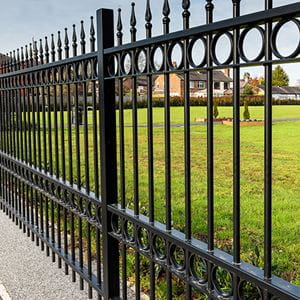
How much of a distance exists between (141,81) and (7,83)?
2758mm

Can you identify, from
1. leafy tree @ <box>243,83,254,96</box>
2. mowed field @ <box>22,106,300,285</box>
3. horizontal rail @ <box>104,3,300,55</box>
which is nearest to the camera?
horizontal rail @ <box>104,3,300,55</box>

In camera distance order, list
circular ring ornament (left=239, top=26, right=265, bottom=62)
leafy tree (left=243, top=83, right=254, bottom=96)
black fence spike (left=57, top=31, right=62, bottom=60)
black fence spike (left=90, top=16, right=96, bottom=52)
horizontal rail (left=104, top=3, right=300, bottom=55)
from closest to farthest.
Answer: horizontal rail (left=104, top=3, right=300, bottom=55), circular ring ornament (left=239, top=26, right=265, bottom=62), leafy tree (left=243, top=83, right=254, bottom=96), black fence spike (left=90, top=16, right=96, bottom=52), black fence spike (left=57, top=31, right=62, bottom=60)

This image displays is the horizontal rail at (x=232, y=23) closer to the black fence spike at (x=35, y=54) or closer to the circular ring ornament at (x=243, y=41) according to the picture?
the circular ring ornament at (x=243, y=41)

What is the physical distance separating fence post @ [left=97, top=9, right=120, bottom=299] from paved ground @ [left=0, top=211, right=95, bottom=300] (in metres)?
0.57

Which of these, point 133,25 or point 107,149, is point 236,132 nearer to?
point 133,25

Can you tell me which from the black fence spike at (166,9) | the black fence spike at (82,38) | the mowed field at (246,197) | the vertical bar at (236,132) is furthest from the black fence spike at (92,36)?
the vertical bar at (236,132)

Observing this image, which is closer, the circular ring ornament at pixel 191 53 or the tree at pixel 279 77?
the tree at pixel 279 77

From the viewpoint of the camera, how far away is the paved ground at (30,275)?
12.0ft

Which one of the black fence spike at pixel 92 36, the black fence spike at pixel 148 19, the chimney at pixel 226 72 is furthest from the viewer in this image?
the black fence spike at pixel 92 36

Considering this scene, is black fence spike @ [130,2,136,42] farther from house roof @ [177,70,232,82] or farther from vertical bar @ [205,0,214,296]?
vertical bar @ [205,0,214,296]

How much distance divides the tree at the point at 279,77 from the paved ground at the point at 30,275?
242cm

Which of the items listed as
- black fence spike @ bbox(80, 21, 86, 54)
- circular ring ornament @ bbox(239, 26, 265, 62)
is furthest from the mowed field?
black fence spike @ bbox(80, 21, 86, 54)

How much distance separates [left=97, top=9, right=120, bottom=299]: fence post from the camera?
10.0ft

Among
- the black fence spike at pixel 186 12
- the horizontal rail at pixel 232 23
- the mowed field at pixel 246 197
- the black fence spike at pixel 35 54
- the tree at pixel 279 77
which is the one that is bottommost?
the mowed field at pixel 246 197
